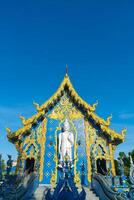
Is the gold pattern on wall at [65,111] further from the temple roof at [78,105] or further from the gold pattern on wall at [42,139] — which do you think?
the gold pattern on wall at [42,139]

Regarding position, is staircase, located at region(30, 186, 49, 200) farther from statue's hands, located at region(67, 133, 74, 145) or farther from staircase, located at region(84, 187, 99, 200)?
statue's hands, located at region(67, 133, 74, 145)

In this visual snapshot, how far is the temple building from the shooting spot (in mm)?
12281

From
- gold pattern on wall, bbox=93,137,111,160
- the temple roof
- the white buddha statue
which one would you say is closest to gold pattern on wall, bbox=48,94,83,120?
the temple roof

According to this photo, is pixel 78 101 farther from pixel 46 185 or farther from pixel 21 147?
pixel 46 185

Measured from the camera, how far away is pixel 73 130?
45.2 ft

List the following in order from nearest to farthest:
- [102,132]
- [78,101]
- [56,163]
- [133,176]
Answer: [133,176]
[56,163]
[102,132]
[78,101]

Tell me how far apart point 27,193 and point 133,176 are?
15.4 feet

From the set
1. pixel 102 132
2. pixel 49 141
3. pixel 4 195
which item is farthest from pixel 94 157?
pixel 4 195

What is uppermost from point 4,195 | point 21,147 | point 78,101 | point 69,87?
point 69,87

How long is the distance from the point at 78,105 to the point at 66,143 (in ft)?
10.5

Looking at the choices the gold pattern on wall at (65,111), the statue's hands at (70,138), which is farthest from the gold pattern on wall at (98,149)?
the gold pattern on wall at (65,111)

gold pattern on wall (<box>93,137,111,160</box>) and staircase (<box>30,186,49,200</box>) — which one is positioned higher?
gold pattern on wall (<box>93,137,111,160</box>)

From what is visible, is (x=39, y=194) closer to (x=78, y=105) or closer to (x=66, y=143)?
(x=66, y=143)

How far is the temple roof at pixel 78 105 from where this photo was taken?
12898 millimetres
